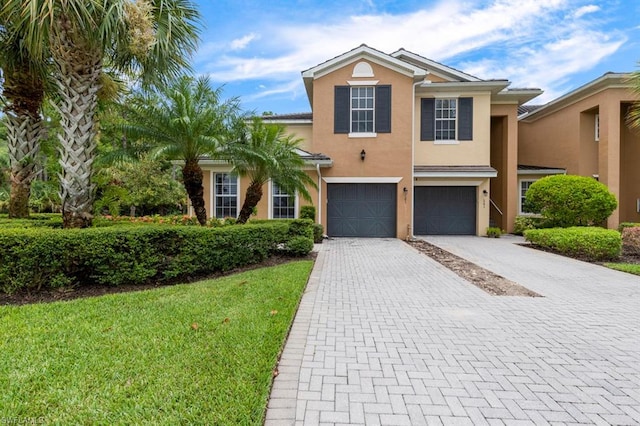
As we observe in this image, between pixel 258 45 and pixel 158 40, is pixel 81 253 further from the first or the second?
pixel 258 45

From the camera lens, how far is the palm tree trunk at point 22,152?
8.13 m

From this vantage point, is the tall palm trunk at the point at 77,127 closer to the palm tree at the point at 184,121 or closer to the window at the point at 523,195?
the palm tree at the point at 184,121

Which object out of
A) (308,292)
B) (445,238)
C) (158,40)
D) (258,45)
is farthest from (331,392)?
(258,45)

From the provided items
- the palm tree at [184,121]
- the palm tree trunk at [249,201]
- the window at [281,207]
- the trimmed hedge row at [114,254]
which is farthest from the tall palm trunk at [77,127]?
the window at [281,207]

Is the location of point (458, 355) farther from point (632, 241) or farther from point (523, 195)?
point (523, 195)

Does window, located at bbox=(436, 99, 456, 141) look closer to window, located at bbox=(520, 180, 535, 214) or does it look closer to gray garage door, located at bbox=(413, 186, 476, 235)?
gray garage door, located at bbox=(413, 186, 476, 235)

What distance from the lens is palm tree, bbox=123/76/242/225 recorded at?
28.4 ft

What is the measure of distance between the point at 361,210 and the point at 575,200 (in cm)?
853

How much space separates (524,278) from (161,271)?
28.5ft

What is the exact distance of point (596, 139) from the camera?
16578mm

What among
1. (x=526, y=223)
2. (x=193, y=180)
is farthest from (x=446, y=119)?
(x=193, y=180)

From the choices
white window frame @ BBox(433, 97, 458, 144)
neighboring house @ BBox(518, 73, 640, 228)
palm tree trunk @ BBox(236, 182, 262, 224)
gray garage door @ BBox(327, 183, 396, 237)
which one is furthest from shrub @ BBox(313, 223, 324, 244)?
neighboring house @ BBox(518, 73, 640, 228)

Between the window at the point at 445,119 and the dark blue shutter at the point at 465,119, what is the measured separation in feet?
0.93

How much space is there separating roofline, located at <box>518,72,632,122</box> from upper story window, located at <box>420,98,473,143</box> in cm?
576
